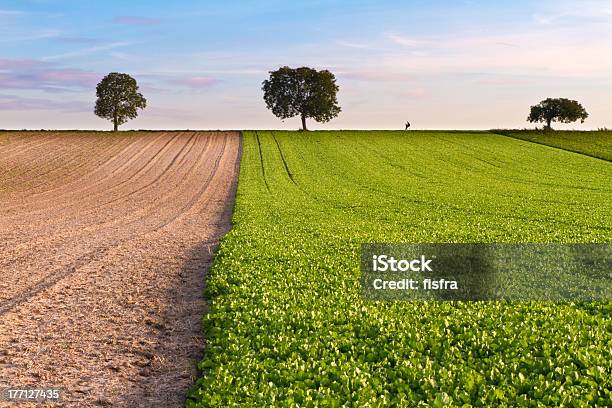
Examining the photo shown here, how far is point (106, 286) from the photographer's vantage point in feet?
63.7

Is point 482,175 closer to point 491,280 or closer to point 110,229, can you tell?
point 110,229

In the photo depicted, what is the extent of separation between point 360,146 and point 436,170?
82.8 ft

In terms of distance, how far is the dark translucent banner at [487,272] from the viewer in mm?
17094

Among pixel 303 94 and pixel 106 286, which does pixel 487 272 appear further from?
pixel 303 94

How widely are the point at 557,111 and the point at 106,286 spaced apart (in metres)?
116

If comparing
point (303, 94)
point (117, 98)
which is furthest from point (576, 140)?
point (117, 98)

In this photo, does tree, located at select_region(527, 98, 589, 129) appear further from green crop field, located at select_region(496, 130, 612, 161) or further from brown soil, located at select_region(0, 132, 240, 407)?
brown soil, located at select_region(0, 132, 240, 407)

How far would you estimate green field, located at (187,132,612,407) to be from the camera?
10.4m

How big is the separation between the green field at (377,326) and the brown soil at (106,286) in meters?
1.08

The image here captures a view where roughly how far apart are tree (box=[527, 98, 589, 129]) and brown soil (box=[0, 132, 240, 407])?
85091 mm

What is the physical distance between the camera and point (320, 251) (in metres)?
22.5

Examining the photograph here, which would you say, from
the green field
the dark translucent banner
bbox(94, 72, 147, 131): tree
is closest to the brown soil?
the green field

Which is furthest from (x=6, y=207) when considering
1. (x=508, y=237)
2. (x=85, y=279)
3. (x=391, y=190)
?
(x=508, y=237)

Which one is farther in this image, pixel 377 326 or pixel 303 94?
pixel 303 94
